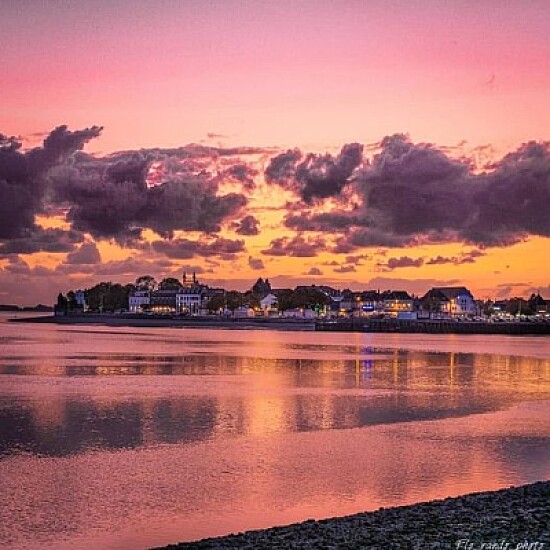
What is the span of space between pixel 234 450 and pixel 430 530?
379 inches

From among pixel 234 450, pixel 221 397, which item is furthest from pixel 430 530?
pixel 221 397

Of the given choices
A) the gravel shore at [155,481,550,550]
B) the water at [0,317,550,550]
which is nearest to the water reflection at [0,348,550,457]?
the water at [0,317,550,550]

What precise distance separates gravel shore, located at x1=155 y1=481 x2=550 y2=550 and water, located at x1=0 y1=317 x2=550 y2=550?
1564mm

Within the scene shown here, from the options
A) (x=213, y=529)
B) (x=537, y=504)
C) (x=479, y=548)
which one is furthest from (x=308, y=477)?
(x=479, y=548)

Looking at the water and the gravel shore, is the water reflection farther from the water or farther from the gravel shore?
the gravel shore

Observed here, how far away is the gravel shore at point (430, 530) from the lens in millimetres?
12054

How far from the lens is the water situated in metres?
15.6

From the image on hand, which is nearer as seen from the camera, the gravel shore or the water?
the gravel shore

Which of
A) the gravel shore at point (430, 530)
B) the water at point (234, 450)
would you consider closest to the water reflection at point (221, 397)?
the water at point (234, 450)

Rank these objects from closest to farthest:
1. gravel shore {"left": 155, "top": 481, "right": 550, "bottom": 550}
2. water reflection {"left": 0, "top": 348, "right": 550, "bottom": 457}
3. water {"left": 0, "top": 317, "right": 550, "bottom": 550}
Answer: gravel shore {"left": 155, "top": 481, "right": 550, "bottom": 550} → water {"left": 0, "top": 317, "right": 550, "bottom": 550} → water reflection {"left": 0, "top": 348, "right": 550, "bottom": 457}

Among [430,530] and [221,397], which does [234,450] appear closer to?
[430,530]

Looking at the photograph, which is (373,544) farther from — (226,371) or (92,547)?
(226,371)

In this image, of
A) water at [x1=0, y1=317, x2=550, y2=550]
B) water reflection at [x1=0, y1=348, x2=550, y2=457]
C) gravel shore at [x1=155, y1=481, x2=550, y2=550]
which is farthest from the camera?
water reflection at [x1=0, y1=348, x2=550, y2=457]

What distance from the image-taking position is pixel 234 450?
21.9m
